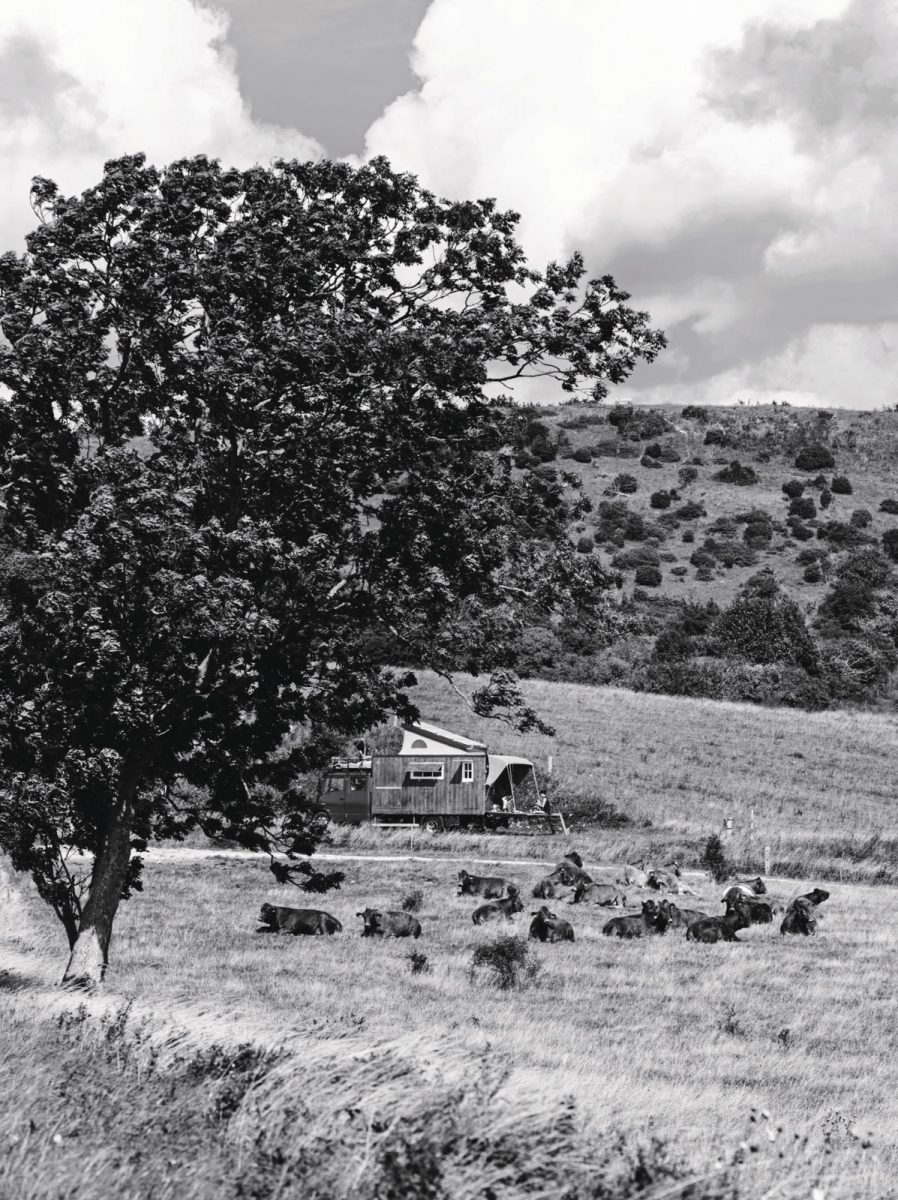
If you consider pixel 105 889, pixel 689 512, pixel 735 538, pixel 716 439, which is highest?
pixel 716 439

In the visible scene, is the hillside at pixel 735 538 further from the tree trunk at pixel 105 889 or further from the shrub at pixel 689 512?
the tree trunk at pixel 105 889

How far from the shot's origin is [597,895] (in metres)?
29.6

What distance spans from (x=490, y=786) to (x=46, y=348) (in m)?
35.4

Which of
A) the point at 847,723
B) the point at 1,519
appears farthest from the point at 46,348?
the point at 847,723

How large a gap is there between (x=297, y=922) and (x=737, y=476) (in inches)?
3807

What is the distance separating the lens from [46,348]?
49.0 feet

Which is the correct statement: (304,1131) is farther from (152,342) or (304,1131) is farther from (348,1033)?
(152,342)

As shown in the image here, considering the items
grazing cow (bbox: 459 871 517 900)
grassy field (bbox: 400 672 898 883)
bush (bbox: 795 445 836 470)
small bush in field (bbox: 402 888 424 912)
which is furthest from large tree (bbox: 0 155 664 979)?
bush (bbox: 795 445 836 470)

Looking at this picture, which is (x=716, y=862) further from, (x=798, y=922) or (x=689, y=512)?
(x=689, y=512)

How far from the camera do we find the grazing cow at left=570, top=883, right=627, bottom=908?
29391 millimetres

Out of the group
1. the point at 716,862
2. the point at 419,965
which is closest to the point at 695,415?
the point at 716,862

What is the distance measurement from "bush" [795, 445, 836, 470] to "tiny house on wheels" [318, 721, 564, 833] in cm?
8064

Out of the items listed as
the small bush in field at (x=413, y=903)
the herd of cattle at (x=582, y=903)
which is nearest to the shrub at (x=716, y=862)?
the herd of cattle at (x=582, y=903)

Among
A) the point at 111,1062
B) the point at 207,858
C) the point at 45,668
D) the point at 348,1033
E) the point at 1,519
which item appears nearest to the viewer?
the point at 111,1062
